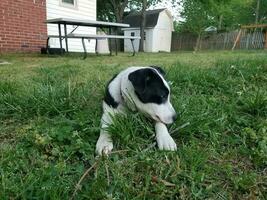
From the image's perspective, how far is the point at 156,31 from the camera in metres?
31.3

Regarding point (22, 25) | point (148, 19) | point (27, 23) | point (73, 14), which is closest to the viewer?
point (22, 25)

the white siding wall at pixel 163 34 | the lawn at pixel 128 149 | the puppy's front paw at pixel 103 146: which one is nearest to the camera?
the lawn at pixel 128 149

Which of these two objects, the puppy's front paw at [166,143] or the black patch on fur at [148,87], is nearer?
the puppy's front paw at [166,143]

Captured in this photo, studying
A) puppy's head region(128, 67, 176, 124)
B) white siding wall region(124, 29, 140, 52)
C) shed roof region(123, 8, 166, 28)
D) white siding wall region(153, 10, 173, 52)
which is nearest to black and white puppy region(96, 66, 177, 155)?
puppy's head region(128, 67, 176, 124)

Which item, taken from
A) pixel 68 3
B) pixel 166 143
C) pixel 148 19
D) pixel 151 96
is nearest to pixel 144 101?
pixel 151 96

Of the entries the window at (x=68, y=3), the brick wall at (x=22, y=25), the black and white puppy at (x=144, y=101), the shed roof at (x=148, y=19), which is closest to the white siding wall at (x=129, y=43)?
the shed roof at (x=148, y=19)

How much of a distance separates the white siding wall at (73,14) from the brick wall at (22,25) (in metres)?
1.03

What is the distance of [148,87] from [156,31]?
97.2ft

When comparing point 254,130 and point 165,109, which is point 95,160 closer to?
point 165,109

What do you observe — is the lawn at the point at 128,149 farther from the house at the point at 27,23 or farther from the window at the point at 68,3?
the window at the point at 68,3

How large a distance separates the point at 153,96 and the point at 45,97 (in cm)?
120

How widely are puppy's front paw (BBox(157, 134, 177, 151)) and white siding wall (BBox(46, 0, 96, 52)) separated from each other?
9.92 metres

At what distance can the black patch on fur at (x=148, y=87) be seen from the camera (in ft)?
8.28

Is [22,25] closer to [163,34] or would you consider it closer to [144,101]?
[144,101]
